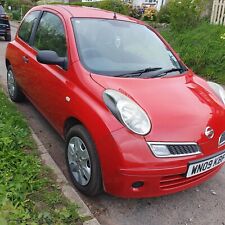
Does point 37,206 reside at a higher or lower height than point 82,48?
lower

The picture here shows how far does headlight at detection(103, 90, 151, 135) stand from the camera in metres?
2.58

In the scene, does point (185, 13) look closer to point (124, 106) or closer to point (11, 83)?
point (11, 83)

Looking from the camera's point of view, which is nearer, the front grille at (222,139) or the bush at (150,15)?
the front grille at (222,139)

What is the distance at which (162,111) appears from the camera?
2732 mm

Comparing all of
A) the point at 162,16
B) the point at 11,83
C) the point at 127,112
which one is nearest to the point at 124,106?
the point at 127,112

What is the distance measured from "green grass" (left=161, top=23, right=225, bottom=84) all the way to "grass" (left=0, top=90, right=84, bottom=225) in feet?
17.6

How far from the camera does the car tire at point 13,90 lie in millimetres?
5109

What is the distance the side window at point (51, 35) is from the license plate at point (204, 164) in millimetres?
1789

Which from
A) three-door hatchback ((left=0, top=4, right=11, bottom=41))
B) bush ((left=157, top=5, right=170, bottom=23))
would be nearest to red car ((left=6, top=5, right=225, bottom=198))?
three-door hatchback ((left=0, top=4, right=11, bottom=41))

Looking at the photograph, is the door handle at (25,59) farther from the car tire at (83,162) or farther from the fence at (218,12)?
the fence at (218,12)

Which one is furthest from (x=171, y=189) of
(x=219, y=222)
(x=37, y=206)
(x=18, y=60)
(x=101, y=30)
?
(x=18, y=60)

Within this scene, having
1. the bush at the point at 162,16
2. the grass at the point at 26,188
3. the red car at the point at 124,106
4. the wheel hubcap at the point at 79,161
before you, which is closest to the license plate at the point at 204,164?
the red car at the point at 124,106

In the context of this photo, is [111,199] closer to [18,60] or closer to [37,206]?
[37,206]

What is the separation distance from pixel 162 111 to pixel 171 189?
0.67 metres
